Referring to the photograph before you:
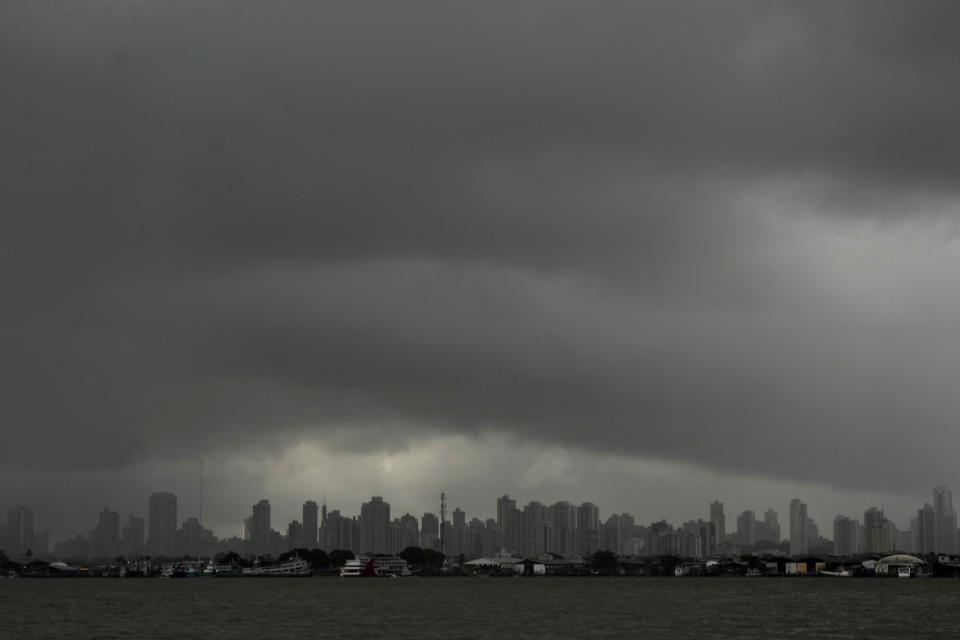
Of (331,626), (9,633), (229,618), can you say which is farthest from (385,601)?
(9,633)

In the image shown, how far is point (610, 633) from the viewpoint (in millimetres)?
88125

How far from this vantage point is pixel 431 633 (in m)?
88.5

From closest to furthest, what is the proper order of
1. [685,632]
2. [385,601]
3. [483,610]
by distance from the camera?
[685,632], [483,610], [385,601]

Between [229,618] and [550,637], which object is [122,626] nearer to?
[229,618]

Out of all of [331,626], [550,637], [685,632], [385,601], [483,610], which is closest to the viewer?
[550,637]

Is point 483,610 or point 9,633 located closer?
point 9,633

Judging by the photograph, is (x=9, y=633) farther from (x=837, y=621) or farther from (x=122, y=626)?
(x=837, y=621)

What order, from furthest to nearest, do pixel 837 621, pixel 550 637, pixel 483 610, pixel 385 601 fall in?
pixel 385 601 → pixel 483 610 → pixel 837 621 → pixel 550 637

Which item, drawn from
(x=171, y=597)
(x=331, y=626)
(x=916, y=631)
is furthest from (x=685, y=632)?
(x=171, y=597)

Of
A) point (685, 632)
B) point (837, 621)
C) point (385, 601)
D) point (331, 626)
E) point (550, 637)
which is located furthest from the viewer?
point (385, 601)

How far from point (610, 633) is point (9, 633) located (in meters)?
44.7

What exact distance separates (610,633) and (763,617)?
85.4 ft

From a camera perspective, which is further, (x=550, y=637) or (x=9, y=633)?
(x=9, y=633)

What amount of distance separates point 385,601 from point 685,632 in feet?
201
